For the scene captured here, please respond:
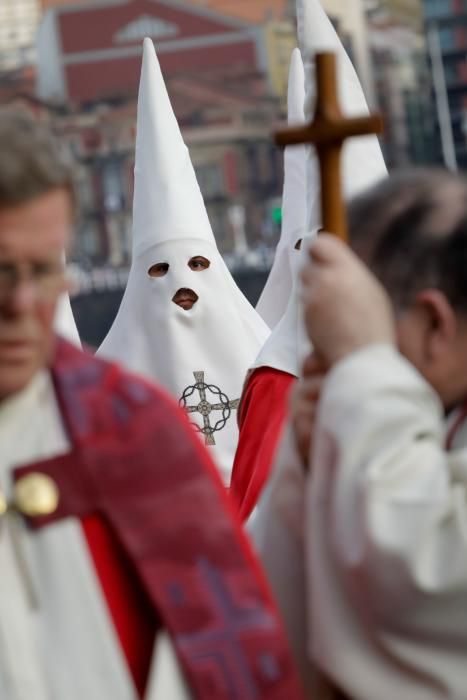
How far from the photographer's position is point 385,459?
1.39 metres

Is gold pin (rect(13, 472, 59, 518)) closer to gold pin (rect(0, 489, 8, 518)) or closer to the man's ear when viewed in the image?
gold pin (rect(0, 489, 8, 518))

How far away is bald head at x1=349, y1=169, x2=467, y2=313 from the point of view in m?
1.50

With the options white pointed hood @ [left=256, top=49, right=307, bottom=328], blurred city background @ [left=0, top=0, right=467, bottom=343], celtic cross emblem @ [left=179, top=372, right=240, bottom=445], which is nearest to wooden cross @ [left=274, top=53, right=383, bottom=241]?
celtic cross emblem @ [left=179, top=372, right=240, bottom=445]

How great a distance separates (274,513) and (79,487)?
23 centimetres

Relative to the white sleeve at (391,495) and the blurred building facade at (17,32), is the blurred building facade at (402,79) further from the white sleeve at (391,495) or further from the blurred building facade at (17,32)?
the white sleeve at (391,495)

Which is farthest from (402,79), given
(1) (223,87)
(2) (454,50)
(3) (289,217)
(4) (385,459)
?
(4) (385,459)

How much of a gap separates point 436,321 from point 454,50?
51.0 metres

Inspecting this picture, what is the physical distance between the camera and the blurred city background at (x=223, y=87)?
164 ft

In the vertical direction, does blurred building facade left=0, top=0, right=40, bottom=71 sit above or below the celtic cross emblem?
above

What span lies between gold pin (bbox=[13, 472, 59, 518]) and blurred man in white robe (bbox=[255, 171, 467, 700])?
8.2 inches

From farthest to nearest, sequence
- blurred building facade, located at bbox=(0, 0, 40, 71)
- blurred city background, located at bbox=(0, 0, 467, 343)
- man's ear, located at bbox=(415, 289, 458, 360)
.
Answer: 1. blurred building facade, located at bbox=(0, 0, 40, 71)
2. blurred city background, located at bbox=(0, 0, 467, 343)
3. man's ear, located at bbox=(415, 289, 458, 360)

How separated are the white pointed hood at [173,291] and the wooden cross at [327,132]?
3.51 meters

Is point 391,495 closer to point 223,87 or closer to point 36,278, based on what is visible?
point 36,278

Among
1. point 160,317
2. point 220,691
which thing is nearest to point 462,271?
point 220,691
